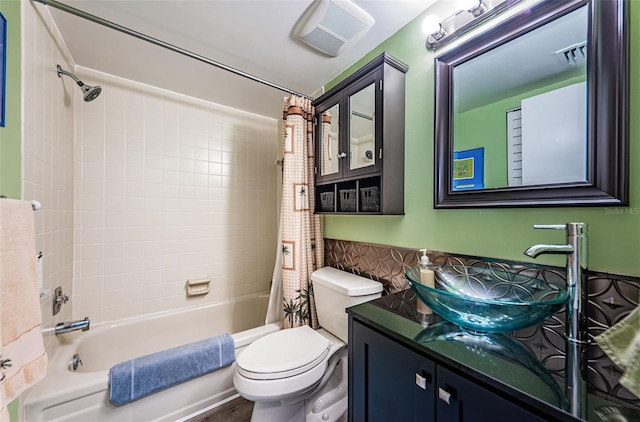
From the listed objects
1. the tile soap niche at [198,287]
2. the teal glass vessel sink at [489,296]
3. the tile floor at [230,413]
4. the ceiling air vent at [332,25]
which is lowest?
the tile floor at [230,413]

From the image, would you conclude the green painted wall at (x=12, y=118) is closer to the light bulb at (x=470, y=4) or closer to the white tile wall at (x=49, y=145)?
the white tile wall at (x=49, y=145)

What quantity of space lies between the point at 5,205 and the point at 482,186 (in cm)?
165

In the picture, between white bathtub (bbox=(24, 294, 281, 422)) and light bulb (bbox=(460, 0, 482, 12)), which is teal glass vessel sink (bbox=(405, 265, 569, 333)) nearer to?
light bulb (bbox=(460, 0, 482, 12))

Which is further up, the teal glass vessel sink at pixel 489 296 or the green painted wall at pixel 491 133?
the green painted wall at pixel 491 133

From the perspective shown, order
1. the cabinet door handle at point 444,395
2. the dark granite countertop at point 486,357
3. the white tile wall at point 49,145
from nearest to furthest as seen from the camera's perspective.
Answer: the dark granite countertop at point 486,357 < the cabinet door handle at point 444,395 < the white tile wall at point 49,145

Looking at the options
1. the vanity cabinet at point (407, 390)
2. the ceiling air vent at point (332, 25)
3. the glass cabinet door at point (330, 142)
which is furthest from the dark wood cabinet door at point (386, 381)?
the ceiling air vent at point (332, 25)

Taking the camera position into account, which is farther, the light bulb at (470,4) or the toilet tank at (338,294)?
the toilet tank at (338,294)

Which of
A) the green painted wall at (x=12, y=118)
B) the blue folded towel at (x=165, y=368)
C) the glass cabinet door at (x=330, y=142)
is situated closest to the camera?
the green painted wall at (x=12, y=118)

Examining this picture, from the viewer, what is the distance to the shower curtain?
165cm

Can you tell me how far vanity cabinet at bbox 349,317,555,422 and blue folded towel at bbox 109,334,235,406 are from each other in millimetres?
884

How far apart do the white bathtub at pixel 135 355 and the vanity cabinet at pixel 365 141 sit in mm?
1104

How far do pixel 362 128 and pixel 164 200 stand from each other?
168 centimetres

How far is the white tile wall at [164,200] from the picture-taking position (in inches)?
67.1

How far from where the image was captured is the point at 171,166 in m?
1.97
